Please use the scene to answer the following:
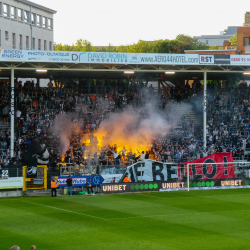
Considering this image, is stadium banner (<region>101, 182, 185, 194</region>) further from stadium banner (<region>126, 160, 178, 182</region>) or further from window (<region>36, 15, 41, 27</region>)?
window (<region>36, 15, 41, 27</region>)

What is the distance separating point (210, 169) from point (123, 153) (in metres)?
7.23

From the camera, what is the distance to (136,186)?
28.4 metres

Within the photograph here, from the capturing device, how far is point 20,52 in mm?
34000

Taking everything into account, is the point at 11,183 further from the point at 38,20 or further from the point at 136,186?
the point at 38,20

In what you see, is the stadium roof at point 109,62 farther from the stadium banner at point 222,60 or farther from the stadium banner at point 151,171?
the stadium banner at point 151,171

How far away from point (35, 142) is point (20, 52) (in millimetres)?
6288

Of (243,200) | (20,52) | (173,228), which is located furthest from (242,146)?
(173,228)

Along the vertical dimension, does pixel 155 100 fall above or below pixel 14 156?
above

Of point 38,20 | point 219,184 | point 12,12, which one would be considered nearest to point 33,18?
point 38,20

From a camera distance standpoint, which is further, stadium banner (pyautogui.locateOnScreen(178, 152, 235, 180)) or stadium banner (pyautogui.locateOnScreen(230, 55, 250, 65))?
stadium banner (pyautogui.locateOnScreen(230, 55, 250, 65))

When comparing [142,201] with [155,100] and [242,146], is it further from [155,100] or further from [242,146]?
[155,100]

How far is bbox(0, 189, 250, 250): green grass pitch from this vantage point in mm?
15039

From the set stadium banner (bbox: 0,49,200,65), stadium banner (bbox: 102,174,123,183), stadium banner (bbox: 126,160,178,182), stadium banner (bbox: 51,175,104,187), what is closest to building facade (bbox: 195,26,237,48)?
stadium banner (bbox: 0,49,200,65)

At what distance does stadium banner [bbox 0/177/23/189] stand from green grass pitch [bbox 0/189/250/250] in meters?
1.21
